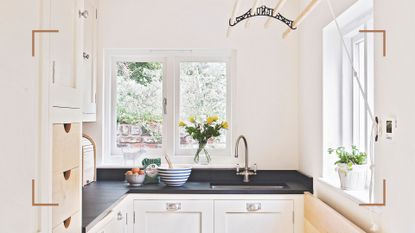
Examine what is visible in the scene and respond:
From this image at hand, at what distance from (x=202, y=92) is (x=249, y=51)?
0.53 m

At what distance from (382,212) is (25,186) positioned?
1.39m

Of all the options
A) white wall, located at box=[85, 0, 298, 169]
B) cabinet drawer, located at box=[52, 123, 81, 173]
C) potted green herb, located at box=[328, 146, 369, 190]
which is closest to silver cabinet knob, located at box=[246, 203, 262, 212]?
white wall, located at box=[85, 0, 298, 169]

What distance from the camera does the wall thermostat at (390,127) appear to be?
5.83 ft

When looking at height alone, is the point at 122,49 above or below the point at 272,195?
above

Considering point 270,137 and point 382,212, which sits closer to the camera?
point 382,212

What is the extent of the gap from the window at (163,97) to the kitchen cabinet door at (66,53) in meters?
1.93

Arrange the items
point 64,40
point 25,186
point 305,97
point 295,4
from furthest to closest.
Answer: point 295,4 < point 305,97 < point 64,40 < point 25,186

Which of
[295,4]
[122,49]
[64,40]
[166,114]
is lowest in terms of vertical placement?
[166,114]

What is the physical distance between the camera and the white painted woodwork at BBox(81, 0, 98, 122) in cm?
337

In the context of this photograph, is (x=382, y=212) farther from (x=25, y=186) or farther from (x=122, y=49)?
(x=122, y=49)

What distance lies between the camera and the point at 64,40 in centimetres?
170

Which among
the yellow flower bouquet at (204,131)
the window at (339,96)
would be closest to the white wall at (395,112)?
the window at (339,96)

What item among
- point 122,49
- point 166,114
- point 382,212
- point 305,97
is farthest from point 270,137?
point 382,212

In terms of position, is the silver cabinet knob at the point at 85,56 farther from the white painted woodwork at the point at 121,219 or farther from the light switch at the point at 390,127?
the light switch at the point at 390,127
